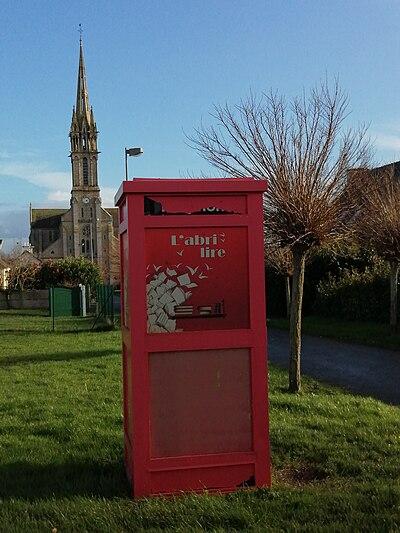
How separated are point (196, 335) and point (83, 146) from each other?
380 feet

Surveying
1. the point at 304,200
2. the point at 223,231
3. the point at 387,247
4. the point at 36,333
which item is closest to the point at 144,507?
the point at 223,231

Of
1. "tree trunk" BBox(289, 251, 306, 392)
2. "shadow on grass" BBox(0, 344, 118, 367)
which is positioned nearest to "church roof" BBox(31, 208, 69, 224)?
"shadow on grass" BBox(0, 344, 118, 367)

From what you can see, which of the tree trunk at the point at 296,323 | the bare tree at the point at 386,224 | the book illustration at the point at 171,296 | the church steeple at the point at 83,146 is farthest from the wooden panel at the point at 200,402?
the church steeple at the point at 83,146

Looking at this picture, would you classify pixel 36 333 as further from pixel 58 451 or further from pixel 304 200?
pixel 58 451

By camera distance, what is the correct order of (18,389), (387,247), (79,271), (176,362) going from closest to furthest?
(176,362)
(18,389)
(387,247)
(79,271)

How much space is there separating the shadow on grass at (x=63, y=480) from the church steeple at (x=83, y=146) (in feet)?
370

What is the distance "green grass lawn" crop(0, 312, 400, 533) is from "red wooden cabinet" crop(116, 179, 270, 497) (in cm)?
28

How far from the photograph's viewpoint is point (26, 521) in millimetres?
4633

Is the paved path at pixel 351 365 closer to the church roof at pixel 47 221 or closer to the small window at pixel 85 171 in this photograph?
the small window at pixel 85 171

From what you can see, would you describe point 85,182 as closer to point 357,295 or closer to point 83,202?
point 83,202

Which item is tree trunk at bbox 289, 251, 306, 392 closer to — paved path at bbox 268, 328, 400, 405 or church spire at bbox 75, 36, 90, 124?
paved path at bbox 268, 328, 400, 405

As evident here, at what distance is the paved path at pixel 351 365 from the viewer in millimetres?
11170

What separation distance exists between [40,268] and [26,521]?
43.2 m

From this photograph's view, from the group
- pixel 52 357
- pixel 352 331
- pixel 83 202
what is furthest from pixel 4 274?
pixel 83 202
